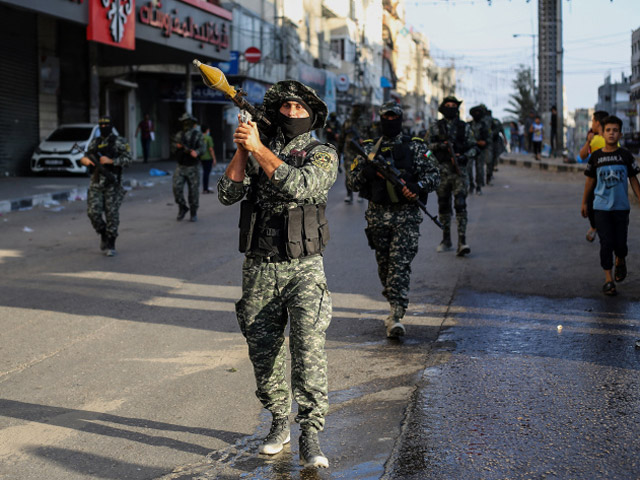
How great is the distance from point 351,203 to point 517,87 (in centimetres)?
6276

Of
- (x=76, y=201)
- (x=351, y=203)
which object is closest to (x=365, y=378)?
(x=351, y=203)

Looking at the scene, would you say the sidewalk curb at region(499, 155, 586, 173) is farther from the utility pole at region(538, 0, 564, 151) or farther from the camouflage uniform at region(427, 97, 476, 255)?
the camouflage uniform at region(427, 97, 476, 255)

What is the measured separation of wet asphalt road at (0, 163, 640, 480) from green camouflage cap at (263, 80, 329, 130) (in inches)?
63.2

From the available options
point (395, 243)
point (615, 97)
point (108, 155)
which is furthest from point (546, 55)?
point (615, 97)

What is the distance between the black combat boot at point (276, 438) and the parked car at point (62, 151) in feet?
67.1

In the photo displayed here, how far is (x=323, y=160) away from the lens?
3.88 m

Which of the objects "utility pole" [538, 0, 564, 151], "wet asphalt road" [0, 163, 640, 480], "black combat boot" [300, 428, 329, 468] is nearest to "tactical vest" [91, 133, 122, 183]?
"wet asphalt road" [0, 163, 640, 480]

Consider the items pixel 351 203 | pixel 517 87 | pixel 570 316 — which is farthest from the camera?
pixel 517 87

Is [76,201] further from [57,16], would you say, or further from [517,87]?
[517,87]

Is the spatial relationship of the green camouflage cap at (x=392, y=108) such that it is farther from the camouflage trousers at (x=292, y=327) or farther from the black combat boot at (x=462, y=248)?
the black combat boot at (x=462, y=248)

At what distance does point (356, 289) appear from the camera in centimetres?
855

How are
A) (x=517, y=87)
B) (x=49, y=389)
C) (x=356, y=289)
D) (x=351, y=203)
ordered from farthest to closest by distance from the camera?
(x=517, y=87)
(x=351, y=203)
(x=356, y=289)
(x=49, y=389)

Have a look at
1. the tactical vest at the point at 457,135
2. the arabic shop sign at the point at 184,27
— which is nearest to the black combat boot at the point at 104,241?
the tactical vest at the point at 457,135

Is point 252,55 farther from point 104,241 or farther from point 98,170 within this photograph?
point 98,170
